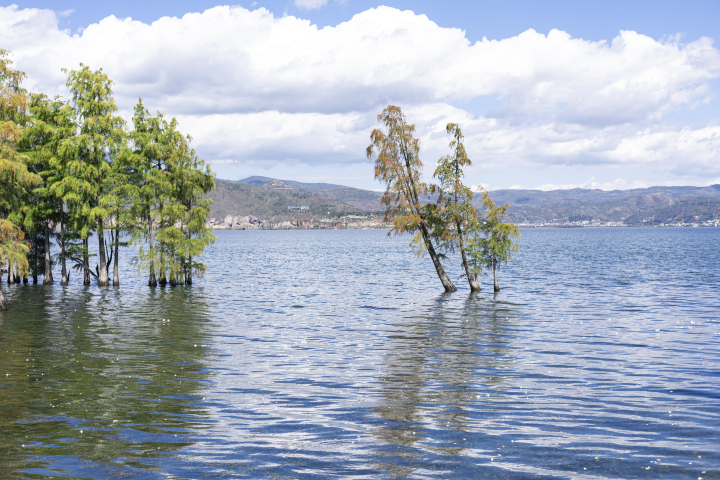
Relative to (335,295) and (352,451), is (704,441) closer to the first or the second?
(352,451)

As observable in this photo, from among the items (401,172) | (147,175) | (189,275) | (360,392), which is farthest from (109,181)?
(360,392)

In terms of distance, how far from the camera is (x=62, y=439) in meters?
12.0

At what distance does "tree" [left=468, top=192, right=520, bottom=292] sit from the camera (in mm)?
44969

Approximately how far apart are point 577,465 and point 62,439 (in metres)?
11.0

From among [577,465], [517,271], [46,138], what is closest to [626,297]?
[517,271]

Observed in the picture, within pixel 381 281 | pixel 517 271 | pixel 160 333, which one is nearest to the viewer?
pixel 160 333

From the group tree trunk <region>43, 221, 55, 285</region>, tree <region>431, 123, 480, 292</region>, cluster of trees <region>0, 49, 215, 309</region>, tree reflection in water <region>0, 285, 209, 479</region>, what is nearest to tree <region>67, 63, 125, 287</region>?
cluster of trees <region>0, 49, 215, 309</region>

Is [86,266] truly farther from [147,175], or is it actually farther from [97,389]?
[97,389]

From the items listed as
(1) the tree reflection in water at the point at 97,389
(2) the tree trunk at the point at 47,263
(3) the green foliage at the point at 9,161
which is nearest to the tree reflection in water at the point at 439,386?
(1) the tree reflection in water at the point at 97,389

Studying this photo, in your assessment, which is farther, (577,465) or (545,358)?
(545,358)

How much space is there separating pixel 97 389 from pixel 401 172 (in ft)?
111

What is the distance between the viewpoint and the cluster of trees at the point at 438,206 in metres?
45.3

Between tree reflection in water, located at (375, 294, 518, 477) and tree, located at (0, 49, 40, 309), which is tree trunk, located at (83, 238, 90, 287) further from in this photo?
tree reflection in water, located at (375, 294, 518, 477)

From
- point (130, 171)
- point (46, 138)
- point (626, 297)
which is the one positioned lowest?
point (626, 297)
